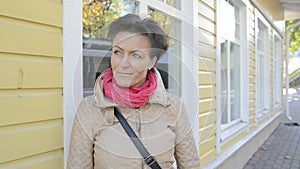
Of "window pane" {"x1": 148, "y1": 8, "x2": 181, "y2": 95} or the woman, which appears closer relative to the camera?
the woman

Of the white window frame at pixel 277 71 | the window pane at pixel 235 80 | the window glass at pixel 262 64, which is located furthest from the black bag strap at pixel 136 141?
the white window frame at pixel 277 71

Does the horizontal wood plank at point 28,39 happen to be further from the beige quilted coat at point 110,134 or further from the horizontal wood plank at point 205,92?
the horizontal wood plank at point 205,92

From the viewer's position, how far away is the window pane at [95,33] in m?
1.72

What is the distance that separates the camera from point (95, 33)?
1800 mm

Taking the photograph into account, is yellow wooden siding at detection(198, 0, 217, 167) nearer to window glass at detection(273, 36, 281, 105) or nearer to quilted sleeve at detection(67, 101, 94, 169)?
quilted sleeve at detection(67, 101, 94, 169)

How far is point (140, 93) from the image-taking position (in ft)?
4.95

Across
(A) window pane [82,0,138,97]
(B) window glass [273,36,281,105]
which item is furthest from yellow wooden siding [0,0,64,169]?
(B) window glass [273,36,281,105]

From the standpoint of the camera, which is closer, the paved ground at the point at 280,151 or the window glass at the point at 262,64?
the paved ground at the point at 280,151

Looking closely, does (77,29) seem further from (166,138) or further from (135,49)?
(166,138)

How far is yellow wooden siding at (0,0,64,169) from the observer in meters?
1.47

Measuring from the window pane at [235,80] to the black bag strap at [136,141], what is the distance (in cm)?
386

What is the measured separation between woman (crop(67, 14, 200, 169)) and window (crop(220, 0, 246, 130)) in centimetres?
299

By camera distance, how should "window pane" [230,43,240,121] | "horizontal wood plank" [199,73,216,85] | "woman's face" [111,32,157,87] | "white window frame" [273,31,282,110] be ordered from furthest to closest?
"white window frame" [273,31,282,110] < "window pane" [230,43,240,121] < "horizontal wood plank" [199,73,216,85] < "woman's face" [111,32,157,87]

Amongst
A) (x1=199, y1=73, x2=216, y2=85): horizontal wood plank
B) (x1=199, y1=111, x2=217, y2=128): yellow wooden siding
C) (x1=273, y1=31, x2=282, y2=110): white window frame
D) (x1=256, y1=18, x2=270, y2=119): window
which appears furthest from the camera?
(x1=273, y1=31, x2=282, y2=110): white window frame
